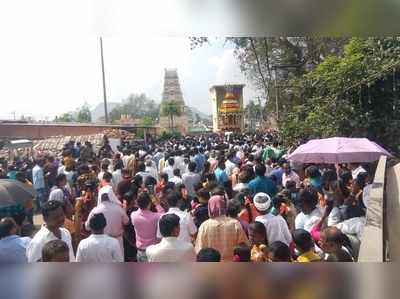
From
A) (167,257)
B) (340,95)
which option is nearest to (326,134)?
(340,95)

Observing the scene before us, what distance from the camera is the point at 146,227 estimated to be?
4551 mm

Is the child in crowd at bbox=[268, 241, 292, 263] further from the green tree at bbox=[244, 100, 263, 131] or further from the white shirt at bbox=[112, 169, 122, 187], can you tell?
the green tree at bbox=[244, 100, 263, 131]

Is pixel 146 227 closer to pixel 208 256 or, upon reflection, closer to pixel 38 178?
pixel 208 256

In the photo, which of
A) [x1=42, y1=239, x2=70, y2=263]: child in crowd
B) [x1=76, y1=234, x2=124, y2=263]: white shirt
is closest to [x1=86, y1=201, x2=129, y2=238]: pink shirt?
[x1=76, y1=234, x2=124, y2=263]: white shirt

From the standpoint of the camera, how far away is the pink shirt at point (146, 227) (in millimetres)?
4547

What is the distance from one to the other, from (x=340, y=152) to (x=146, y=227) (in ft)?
11.0

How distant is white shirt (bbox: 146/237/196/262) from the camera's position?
132 inches

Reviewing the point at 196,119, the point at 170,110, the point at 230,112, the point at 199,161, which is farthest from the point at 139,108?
the point at 199,161

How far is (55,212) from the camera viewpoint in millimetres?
3547

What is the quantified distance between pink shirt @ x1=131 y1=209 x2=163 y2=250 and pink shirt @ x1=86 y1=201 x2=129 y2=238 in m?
0.26

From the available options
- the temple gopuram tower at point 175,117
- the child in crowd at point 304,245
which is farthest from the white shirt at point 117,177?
the temple gopuram tower at point 175,117

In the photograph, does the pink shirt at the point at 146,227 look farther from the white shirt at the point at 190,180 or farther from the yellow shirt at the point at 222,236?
the white shirt at the point at 190,180

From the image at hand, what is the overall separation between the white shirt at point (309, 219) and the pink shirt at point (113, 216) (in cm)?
185

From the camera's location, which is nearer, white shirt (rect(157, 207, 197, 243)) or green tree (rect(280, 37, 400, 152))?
white shirt (rect(157, 207, 197, 243))
